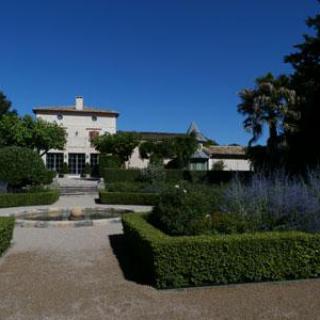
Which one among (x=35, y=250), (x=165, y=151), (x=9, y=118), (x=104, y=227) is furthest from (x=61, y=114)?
(x=35, y=250)

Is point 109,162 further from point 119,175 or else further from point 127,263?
point 127,263

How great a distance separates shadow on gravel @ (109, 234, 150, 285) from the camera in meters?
6.48

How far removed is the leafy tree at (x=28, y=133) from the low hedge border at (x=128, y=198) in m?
17.3

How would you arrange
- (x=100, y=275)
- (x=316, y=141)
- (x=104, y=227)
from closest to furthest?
1. (x=100, y=275)
2. (x=104, y=227)
3. (x=316, y=141)

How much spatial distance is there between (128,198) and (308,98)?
10.4 metres

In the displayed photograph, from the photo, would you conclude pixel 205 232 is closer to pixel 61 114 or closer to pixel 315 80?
pixel 315 80

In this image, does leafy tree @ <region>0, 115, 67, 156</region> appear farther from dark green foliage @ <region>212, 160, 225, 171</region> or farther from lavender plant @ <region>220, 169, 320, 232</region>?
lavender plant @ <region>220, 169, 320, 232</region>

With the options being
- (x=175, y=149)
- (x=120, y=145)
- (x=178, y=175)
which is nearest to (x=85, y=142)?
(x=120, y=145)

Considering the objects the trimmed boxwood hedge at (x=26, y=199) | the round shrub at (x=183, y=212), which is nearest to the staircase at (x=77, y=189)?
the trimmed boxwood hedge at (x=26, y=199)

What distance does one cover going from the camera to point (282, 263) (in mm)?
6020

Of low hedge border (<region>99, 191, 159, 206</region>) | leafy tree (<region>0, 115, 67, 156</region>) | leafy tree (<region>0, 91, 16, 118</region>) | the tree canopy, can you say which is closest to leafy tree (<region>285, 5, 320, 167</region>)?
low hedge border (<region>99, 191, 159, 206</region>)

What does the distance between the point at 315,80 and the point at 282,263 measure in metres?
16.8

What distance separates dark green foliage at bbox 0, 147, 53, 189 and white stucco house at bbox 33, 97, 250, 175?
68.7ft

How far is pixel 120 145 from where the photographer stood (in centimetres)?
3662
